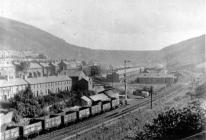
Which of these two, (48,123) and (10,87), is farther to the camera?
(10,87)

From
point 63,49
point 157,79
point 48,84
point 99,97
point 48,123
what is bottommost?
point 48,123

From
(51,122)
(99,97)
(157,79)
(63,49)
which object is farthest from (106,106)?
(63,49)

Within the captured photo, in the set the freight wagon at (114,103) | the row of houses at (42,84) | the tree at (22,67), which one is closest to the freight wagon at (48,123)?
the freight wagon at (114,103)

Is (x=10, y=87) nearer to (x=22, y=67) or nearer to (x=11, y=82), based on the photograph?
(x=11, y=82)

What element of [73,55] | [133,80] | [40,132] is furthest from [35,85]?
[73,55]

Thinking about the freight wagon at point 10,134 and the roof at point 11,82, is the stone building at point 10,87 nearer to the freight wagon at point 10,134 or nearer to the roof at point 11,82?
the roof at point 11,82

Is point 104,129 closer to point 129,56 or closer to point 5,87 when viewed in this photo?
point 5,87

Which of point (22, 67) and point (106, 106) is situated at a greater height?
point (22, 67)

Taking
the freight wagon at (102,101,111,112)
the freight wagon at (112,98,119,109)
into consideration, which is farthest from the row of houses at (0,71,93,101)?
the freight wagon at (102,101,111,112)
